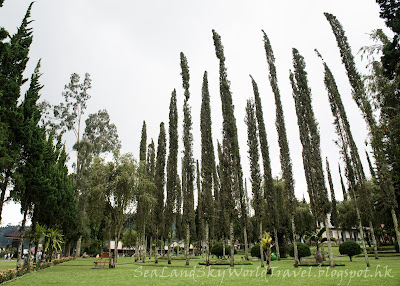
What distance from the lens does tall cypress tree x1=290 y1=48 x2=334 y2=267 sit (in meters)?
17.8

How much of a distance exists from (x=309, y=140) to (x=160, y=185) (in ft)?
54.6

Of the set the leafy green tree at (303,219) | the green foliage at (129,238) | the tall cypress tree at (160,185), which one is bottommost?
the green foliage at (129,238)

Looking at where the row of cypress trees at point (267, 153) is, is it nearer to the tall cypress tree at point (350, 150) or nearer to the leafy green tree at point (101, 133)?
the tall cypress tree at point (350, 150)

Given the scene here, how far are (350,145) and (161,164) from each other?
64.3 feet

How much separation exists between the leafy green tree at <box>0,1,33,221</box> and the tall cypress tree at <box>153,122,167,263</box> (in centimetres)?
1372

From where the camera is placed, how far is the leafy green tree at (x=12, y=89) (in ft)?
41.2

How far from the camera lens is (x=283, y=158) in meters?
21.3

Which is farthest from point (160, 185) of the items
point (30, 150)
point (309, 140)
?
point (309, 140)

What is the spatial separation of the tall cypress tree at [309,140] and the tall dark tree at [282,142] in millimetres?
1476

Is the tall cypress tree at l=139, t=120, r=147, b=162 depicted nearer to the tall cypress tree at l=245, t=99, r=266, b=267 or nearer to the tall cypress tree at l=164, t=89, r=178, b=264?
the tall cypress tree at l=164, t=89, r=178, b=264

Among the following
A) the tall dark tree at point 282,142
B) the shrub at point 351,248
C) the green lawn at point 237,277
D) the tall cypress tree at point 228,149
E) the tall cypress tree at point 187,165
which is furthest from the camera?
the tall cypress tree at point 187,165

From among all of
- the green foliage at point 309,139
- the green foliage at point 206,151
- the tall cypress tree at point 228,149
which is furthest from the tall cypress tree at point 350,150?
the green foliage at point 206,151

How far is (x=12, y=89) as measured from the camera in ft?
44.0

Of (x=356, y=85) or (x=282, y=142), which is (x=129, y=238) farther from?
(x=356, y=85)
